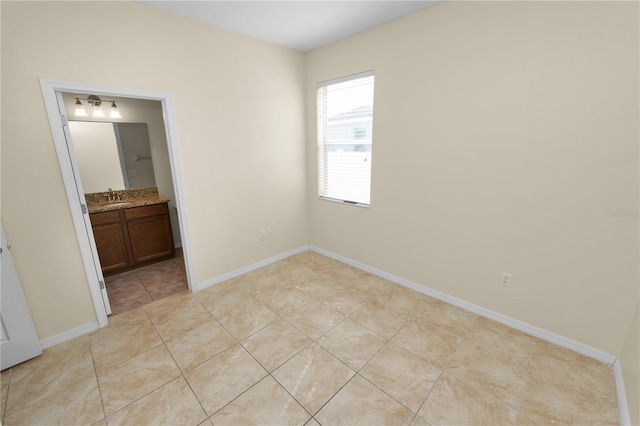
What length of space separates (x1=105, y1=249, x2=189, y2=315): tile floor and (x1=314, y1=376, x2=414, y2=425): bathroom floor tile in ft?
6.92

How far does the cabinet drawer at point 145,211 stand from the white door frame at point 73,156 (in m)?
1.02

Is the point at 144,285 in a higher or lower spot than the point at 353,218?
lower

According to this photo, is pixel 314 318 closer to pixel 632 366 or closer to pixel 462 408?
pixel 462 408

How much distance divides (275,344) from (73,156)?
219 cm

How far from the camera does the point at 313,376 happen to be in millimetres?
1805

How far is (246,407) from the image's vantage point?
1592 millimetres

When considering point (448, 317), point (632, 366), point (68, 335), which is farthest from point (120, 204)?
point (632, 366)

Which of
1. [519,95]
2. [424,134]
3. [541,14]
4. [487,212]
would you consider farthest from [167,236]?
[541,14]

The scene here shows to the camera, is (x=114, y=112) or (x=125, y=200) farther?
(x=125, y=200)

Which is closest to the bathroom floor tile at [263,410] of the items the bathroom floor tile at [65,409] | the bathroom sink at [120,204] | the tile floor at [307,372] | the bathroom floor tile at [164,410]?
the tile floor at [307,372]

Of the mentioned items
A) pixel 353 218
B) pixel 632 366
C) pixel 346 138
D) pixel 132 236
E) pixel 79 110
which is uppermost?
pixel 79 110

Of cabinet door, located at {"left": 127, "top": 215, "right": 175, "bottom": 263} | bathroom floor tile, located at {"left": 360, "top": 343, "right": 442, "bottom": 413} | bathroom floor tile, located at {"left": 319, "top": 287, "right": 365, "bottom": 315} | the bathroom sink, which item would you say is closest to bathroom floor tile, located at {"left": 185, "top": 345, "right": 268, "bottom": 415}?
bathroom floor tile, located at {"left": 360, "top": 343, "right": 442, "bottom": 413}

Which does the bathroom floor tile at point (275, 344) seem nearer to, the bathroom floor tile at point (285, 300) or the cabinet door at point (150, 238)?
the bathroom floor tile at point (285, 300)

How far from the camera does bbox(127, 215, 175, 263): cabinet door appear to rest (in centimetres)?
330
